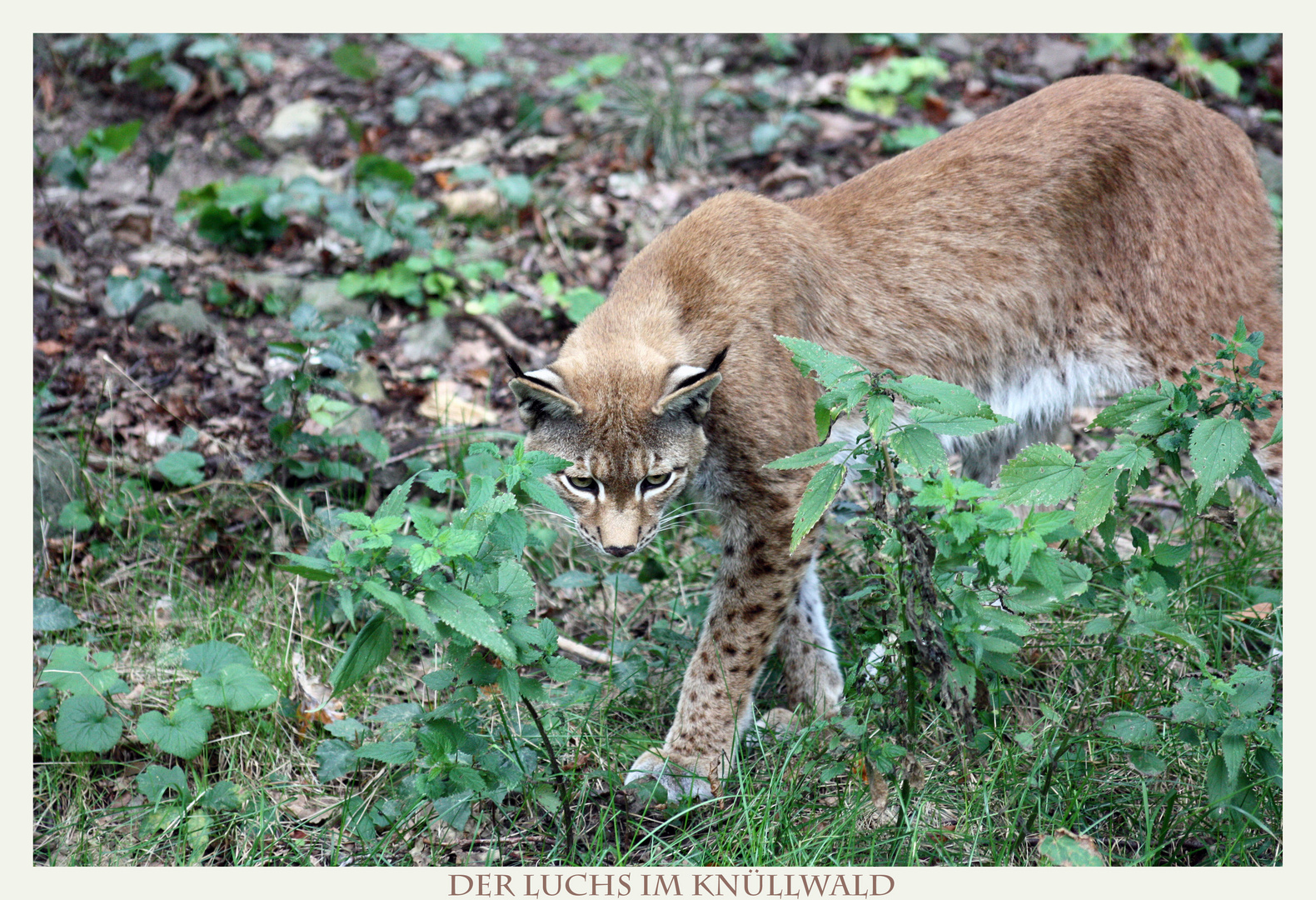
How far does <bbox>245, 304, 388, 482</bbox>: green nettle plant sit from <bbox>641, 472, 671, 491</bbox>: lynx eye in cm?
154

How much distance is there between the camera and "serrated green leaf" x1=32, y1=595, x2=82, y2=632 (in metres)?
4.05

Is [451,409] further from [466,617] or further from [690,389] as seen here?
[466,617]

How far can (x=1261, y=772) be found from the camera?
10.4ft

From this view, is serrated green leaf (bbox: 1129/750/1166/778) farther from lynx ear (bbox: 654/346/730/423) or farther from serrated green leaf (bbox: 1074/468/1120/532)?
lynx ear (bbox: 654/346/730/423)

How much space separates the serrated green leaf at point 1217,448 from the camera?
2.94 meters

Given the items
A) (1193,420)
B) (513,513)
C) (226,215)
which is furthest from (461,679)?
(226,215)

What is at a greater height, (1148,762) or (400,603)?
(400,603)

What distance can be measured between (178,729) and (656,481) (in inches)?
68.5

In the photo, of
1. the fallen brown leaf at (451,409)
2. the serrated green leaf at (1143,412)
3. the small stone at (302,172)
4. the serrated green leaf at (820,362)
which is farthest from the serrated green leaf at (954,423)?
the small stone at (302,172)

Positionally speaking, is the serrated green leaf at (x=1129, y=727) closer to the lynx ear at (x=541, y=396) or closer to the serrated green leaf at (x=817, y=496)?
the serrated green leaf at (x=817, y=496)

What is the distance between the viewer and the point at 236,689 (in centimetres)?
378

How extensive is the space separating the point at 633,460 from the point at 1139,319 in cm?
228

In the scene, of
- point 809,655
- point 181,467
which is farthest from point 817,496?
point 181,467

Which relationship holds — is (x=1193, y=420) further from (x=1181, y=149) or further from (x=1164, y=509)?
(x=1164, y=509)
